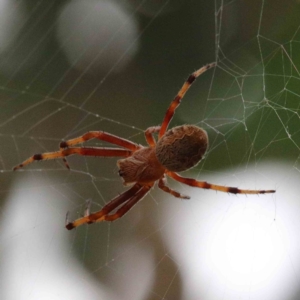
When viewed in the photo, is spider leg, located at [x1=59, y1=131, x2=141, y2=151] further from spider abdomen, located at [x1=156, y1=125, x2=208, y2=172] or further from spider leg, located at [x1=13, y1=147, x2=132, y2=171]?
spider abdomen, located at [x1=156, y1=125, x2=208, y2=172]

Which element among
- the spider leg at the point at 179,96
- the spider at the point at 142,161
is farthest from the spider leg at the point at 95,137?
the spider leg at the point at 179,96

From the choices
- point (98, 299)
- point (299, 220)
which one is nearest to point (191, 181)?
point (299, 220)

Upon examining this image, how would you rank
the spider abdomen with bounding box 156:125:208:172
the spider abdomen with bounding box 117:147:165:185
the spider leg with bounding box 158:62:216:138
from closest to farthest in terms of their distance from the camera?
the spider abdomen with bounding box 156:125:208:172, the spider leg with bounding box 158:62:216:138, the spider abdomen with bounding box 117:147:165:185

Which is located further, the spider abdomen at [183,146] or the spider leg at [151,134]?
the spider leg at [151,134]

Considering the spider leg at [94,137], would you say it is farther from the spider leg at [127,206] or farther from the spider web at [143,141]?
the spider web at [143,141]

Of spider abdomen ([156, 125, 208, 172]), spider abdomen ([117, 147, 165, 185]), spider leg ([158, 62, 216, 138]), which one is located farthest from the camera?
spider abdomen ([117, 147, 165, 185])

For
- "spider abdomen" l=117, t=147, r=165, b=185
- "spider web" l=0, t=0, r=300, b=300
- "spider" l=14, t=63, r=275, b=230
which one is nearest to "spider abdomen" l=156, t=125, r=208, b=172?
"spider" l=14, t=63, r=275, b=230

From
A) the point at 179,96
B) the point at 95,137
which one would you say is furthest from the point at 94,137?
the point at 179,96
